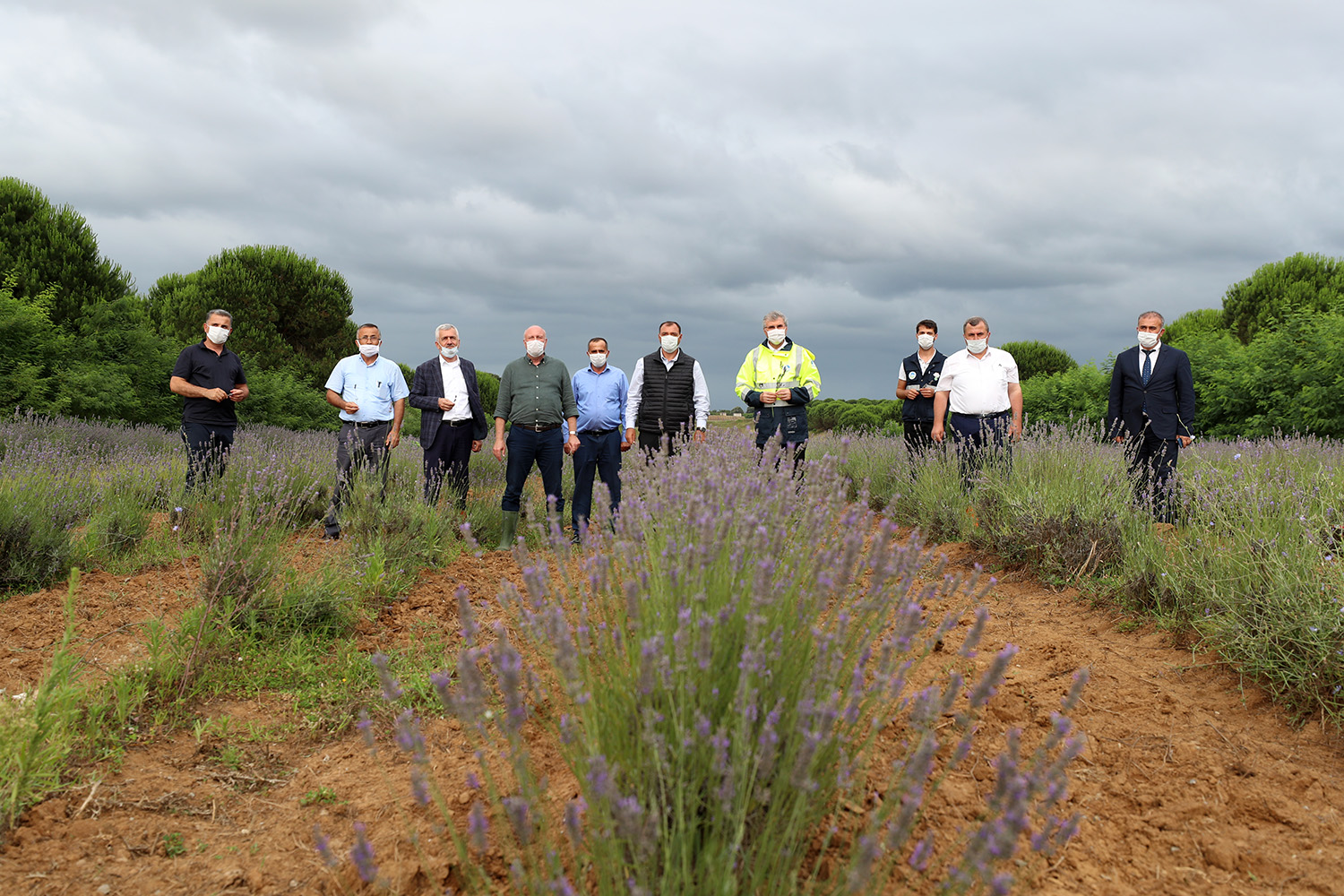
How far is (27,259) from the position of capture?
41.0 feet

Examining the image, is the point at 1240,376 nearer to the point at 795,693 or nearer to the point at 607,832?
the point at 795,693

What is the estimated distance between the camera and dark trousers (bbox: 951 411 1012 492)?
21.1 feet

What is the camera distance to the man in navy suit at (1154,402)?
6180 mm

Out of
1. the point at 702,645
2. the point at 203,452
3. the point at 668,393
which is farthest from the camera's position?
the point at 668,393

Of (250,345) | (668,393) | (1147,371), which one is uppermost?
(250,345)

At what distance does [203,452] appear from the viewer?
6.12m

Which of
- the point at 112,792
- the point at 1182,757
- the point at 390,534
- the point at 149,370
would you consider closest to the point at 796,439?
the point at 390,534

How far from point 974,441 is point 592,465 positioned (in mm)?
3566

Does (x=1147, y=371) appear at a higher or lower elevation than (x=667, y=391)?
higher

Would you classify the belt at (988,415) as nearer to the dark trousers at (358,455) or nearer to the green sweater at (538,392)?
the green sweater at (538,392)

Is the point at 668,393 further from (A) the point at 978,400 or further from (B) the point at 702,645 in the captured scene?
(B) the point at 702,645

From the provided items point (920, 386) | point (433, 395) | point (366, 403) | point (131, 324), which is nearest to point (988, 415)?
point (920, 386)

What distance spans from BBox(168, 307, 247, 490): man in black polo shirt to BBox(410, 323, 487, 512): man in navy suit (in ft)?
4.82

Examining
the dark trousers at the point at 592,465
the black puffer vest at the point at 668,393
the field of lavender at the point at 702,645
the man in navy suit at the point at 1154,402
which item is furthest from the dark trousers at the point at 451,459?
the man in navy suit at the point at 1154,402
